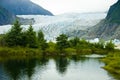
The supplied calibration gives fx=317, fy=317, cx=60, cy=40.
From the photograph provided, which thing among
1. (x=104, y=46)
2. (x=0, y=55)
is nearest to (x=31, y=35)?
(x=0, y=55)

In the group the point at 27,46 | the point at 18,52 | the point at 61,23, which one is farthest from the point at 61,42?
the point at 61,23

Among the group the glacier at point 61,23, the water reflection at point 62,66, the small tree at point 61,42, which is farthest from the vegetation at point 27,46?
the glacier at point 61,23

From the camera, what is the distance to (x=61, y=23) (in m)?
162

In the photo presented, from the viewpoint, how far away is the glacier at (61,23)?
163m

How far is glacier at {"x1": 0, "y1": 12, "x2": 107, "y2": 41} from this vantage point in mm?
162625

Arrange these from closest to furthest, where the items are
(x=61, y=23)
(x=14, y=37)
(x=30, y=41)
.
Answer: (x=14, y=37), (x=30, y=41), (x=61, y=23)

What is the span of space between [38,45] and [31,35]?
12.4ft

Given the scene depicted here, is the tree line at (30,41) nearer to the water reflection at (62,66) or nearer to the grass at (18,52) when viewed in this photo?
the grass at (18,52)


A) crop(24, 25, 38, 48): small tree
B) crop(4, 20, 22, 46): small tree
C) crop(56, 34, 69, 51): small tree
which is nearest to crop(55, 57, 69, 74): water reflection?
crop(4, 20, 22, 46): small tree

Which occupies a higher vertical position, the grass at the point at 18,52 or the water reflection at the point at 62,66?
the grass at the point at 18,52

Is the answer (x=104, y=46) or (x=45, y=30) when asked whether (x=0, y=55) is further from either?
(x=45, y=30)

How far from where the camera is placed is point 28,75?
46.8 meters

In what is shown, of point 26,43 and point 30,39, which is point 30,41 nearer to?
point 30,39

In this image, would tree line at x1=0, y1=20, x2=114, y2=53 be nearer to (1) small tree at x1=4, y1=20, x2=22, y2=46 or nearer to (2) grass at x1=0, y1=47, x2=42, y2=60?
(1) small tree at x1=4, y1=20, x2=22, y2=46
